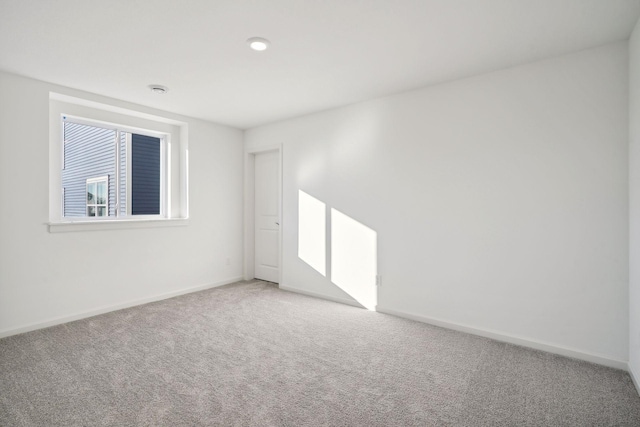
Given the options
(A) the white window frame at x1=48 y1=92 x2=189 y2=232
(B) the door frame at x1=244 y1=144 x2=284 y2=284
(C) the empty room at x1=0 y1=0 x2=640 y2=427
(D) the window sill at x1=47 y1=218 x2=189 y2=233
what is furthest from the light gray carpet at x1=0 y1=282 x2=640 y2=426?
(B) the door frame at x1=244 y1=144 x2=284 y2=284

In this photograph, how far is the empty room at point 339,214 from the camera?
2113mm

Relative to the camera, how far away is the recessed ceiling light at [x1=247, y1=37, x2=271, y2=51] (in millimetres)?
2463

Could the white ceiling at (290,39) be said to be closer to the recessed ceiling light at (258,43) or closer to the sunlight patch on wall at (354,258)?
the recessed ceiling light at (258,43)

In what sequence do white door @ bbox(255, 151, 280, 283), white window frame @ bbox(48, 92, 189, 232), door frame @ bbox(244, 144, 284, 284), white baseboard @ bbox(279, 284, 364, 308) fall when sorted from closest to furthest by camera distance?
white window frame @ bbox(48, 92, 189, 232), white baseboard @ bbox(279, 284, 364, 308), white door @ bbox(255, 151, 280, 283), door frame @ bbox(244, 144, 284, 284)

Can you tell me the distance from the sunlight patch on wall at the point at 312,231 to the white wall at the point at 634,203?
116 inches

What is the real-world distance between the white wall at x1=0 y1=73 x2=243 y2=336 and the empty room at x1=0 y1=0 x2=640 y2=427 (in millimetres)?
23

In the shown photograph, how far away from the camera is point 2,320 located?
10.00ft

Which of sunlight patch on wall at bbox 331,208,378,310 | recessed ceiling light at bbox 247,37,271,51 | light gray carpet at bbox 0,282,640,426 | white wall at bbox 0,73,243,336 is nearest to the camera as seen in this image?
light gray carpet at bbox 0,282,640,426

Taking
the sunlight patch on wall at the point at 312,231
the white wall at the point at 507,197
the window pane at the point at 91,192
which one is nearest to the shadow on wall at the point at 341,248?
the sunlight patch on wall at the point at 312,231

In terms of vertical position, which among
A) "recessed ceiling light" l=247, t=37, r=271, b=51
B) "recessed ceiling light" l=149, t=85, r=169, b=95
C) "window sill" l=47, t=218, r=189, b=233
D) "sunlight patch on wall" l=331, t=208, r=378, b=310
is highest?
"recessed ceiling light" l=149, t=85, r=169, b=95

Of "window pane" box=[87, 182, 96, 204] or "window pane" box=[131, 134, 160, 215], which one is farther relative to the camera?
"window pane" box=[131, 134, 160, 215]

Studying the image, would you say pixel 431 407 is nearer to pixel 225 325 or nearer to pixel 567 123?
pixel 225 325

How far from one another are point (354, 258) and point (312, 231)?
0.75 m

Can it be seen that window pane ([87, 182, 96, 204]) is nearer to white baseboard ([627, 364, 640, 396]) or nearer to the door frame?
the door frame
